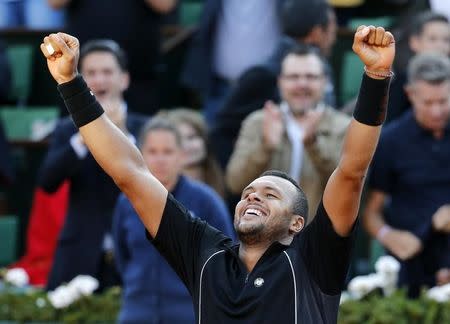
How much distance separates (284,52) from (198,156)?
2.68 ft

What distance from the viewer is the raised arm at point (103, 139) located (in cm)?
501

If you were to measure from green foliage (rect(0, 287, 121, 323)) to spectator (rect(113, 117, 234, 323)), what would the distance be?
40cm

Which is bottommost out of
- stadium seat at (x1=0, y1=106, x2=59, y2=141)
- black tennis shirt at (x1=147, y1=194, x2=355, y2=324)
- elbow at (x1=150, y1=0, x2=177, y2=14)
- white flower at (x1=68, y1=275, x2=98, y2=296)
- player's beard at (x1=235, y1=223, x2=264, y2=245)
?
stadium seat at (x1=0, y1=106, x2=59, y2=141)

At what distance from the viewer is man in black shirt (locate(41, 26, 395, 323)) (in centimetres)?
477

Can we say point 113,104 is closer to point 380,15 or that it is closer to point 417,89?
point 417,89

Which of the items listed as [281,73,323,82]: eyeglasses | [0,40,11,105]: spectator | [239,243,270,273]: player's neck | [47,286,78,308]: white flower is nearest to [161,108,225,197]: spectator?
[281,73,323,82]: eyeglasses

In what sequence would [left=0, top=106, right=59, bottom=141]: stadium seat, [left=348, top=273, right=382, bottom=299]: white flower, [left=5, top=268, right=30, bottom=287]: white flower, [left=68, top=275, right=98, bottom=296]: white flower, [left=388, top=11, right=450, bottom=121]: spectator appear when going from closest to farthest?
1. [left=348, top=273, right=382, bottom=299]: white flower
2. [left=68, top=275, right=98, bottom=296]: white flower
3. [left=5, top=268, right=30, bottom=287]: white flower
4. [left=388, top=11, right=450, bottom=121]: spectator
5. [left=0, top=106, right=59, bottom=141]: stadium seat

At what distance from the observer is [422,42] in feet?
28.9

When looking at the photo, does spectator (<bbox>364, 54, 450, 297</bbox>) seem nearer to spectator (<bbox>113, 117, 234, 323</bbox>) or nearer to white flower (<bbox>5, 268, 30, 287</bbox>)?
spectator (<bbox>113, 117, 234, 323</bbox>)

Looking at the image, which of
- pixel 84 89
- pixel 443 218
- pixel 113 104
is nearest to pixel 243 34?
pixel 113 104

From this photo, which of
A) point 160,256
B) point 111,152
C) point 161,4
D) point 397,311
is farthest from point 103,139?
point 161,4

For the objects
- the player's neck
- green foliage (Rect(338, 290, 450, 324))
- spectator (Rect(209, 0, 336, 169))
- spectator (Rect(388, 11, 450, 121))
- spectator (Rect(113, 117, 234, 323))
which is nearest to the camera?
the player's neck

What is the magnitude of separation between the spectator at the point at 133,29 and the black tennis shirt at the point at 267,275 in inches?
179

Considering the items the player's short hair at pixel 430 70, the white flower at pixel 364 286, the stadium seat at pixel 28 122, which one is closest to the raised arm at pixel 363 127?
the white flower at pixel 364 286
